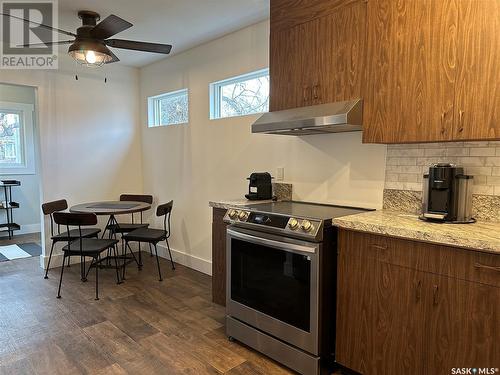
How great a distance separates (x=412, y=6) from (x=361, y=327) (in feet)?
6.00

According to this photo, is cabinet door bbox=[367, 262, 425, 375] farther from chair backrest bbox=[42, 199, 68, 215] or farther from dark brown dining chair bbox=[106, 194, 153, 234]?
chair backrest bbox=[42, 199, 68, 215]

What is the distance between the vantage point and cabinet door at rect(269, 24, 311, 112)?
249cm

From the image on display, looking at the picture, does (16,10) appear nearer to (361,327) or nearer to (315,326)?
(315,326)

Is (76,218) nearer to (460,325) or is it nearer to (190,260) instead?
(190,260)

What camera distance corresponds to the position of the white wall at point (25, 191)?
5.79 meters

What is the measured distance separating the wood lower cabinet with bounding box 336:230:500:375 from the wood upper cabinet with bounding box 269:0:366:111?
1010mm

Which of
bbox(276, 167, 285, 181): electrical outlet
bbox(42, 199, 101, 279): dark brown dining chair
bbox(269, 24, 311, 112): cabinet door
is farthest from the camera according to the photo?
bbox(42, 199, 101, 279): dark brown dining chair

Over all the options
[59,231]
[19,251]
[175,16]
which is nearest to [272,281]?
[175,16]

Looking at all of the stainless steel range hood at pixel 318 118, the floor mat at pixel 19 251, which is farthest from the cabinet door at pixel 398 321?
the floor mat at pixel 19 251

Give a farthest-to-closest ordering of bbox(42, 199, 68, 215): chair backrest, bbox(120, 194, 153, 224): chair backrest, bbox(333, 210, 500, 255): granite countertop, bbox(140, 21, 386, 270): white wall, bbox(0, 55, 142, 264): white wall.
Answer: bbox(120, 194, 153, 224): chair backrest < bbox(0, 55, 142, 264): white wall < bbox(42, 199, 68, 215): chair backrest < bbox(140, 21, 386, 270): white wall < bbox(333, 210, 500, 255): granite countertop

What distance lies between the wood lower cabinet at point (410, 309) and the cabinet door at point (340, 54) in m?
0.97

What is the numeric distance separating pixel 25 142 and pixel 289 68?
213 inches

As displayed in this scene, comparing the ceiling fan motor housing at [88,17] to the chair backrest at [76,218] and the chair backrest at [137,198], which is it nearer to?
the chair backrest at [76,218]

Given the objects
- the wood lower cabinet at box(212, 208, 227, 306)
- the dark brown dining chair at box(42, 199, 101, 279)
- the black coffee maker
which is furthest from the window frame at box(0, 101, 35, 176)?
the black coffee maker
